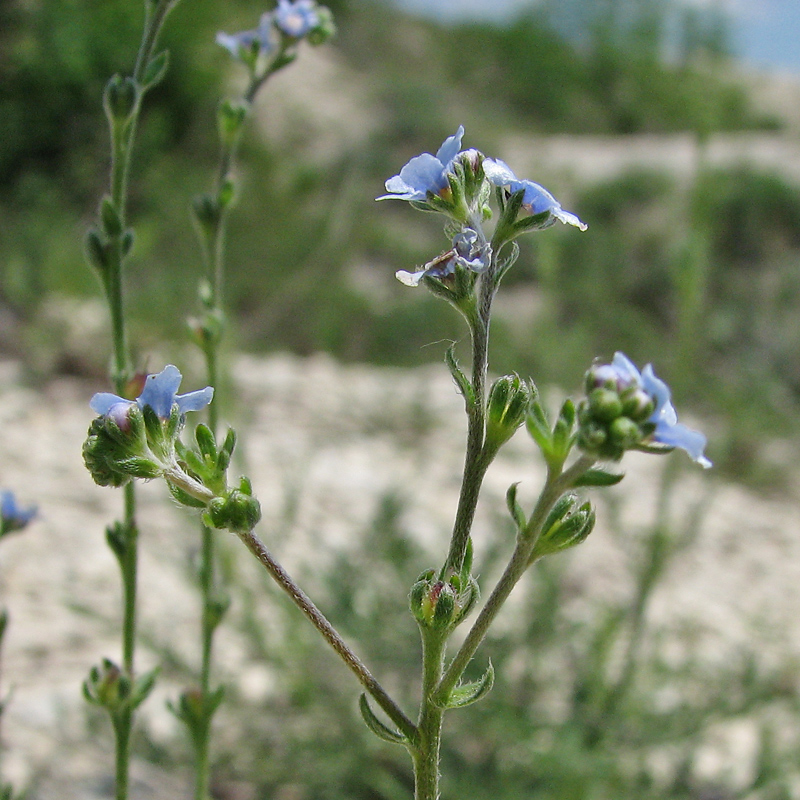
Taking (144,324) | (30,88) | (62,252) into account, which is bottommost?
(144,324)

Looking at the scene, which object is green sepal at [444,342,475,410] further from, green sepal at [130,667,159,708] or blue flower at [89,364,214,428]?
green sepal at [130,667,159,708]

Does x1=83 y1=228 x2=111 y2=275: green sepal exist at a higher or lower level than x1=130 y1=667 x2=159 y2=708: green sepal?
higher

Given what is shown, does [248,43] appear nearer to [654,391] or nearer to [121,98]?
[121,98]

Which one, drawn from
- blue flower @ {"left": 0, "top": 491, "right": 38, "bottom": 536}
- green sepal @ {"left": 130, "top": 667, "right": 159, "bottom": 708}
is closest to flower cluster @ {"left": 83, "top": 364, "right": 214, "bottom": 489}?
green sepal @ {"left": 130, "top": 667, "right": 159, "bottom": 708}

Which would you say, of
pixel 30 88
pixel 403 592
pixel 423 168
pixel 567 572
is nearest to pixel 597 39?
pixel 30 88

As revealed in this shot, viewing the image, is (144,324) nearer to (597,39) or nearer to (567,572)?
(567,572)
